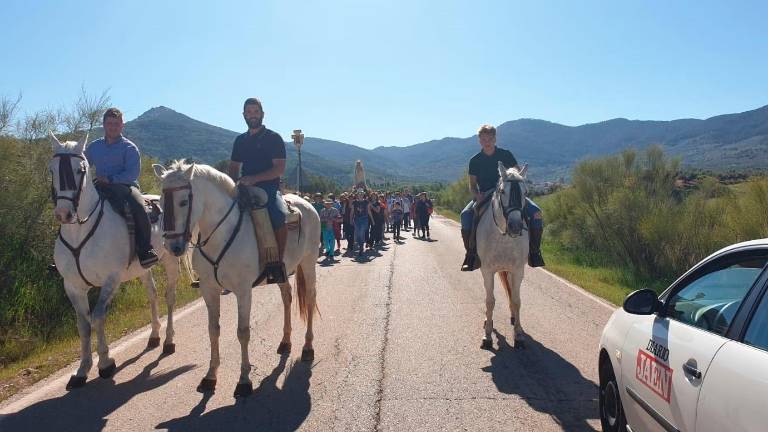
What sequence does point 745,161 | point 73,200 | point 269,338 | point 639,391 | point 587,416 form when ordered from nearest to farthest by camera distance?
point 639,391 → point 587,416 → point 73,200 → point 269,338 → point 745,161

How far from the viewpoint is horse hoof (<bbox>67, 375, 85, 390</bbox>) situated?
5.65 metres

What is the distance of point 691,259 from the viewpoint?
48.6 ft

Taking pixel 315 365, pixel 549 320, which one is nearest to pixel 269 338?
pixel 315 365

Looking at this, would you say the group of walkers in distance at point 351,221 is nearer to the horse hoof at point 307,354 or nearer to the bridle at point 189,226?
the horse hoof at point 307,354

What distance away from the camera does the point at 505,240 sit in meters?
7.26

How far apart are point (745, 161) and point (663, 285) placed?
7763 inches

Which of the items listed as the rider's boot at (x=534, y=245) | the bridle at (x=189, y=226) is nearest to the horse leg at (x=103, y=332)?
the bridle at (x=189, y=226)

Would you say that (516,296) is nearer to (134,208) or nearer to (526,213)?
(526,213)

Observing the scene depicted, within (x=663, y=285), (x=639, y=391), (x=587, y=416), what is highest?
(x=639, y=391)

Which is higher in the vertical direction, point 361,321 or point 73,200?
point 73,200

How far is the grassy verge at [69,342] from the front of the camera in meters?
6.05

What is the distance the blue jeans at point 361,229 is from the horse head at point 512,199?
12540mm

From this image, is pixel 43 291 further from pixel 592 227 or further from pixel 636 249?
pixel 592 227

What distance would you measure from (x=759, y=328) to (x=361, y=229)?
17.3m
